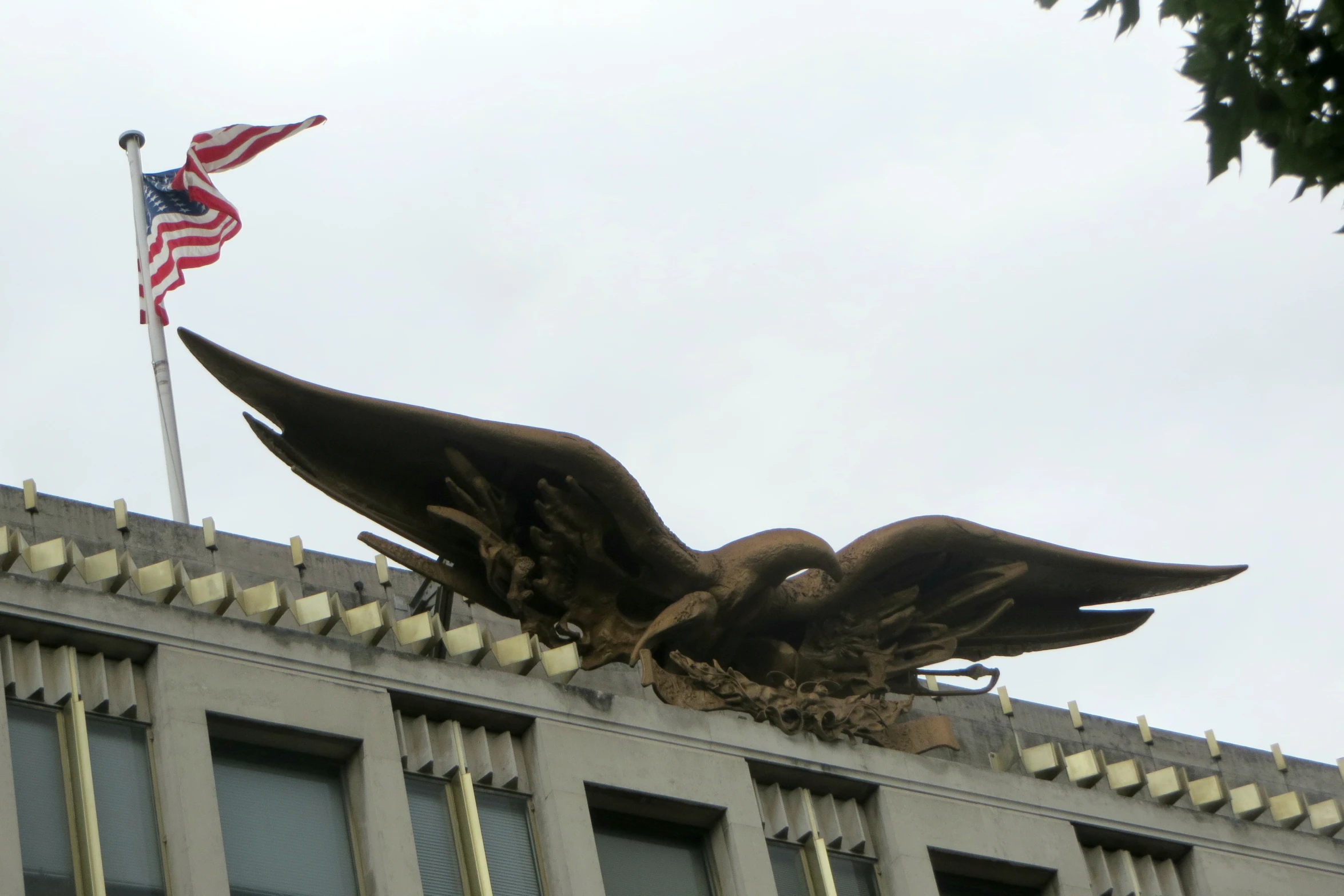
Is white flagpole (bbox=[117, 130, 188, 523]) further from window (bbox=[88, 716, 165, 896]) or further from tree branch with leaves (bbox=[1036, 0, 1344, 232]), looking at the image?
tree branch with leaves (bbox=[1036, 0, 1344, 232])

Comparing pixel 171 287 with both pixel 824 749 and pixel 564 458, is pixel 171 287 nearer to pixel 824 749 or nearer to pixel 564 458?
pixel 564 458

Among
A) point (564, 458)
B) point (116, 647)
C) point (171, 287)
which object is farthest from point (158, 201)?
point (116, 647)

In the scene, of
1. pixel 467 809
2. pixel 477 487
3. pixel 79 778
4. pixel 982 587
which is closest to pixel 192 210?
pixel 477 487

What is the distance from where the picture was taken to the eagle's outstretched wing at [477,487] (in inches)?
821

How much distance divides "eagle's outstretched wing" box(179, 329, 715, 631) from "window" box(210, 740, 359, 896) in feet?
10.5

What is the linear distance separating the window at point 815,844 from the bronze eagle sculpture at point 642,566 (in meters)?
0.74

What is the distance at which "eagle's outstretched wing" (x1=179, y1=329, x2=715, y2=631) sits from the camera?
20844mm

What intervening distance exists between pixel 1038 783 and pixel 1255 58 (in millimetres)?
14003

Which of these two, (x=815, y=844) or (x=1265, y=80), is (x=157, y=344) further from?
(x=1265, y=80)

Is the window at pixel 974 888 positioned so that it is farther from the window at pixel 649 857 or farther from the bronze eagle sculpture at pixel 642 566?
the window at pixel 649 857

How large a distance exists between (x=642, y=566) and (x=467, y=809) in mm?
3714

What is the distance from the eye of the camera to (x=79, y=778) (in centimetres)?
1723

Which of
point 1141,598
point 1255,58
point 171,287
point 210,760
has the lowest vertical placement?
point 1255,58

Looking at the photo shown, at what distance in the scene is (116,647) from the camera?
18141mm
